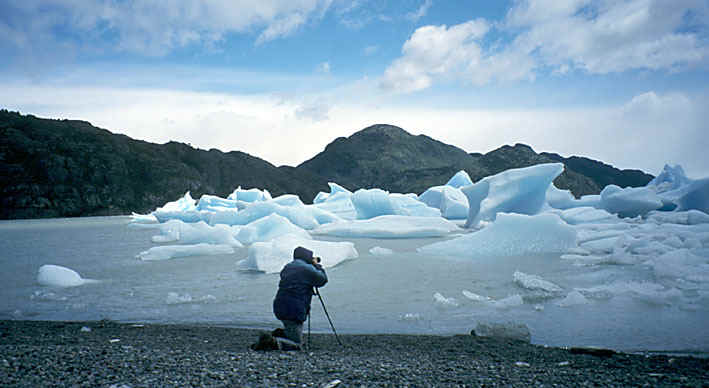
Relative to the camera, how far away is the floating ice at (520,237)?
8688mm

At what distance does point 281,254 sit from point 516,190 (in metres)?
8.22

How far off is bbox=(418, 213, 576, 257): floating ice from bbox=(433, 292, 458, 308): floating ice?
3768 mm

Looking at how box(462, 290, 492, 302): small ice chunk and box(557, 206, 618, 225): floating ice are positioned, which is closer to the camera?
box(462, 290, 492, 302): small ice chunk

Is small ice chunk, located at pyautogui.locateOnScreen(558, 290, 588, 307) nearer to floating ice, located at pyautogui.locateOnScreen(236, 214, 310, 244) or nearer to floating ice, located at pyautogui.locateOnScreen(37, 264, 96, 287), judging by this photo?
floating ice, located at pyautogui.locateOnScreen(37, 264, 96, 287)

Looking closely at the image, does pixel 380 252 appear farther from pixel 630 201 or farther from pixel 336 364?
pixel 630 201

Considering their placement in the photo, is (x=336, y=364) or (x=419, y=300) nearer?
(x=336, y=364)

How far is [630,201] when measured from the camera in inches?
628

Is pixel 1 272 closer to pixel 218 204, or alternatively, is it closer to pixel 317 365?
pixel 317 365

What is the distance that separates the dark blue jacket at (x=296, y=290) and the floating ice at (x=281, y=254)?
360 cm

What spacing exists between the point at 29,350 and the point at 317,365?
1.67 m

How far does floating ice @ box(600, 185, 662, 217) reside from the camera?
15.7m

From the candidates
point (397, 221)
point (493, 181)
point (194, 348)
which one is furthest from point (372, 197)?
point (194, 348)

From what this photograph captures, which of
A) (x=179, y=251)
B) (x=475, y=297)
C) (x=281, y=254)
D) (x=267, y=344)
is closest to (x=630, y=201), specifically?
(x=281, y=254)

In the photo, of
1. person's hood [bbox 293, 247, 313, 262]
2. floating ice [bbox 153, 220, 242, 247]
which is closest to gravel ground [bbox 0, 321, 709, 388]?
person's hood [bbox 293, 247, 313, 262]
